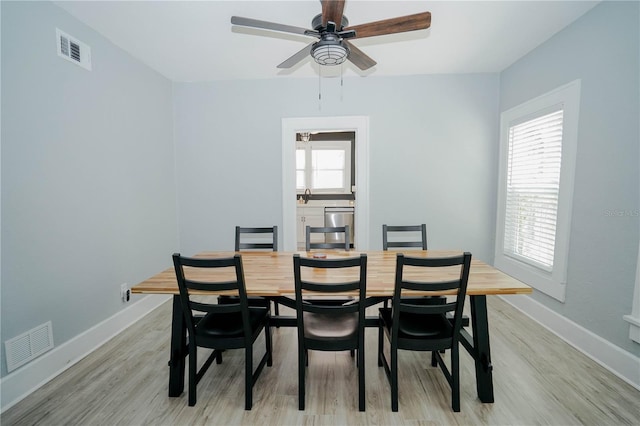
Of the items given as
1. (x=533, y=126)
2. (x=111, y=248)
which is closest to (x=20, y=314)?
(x=111, y=248)

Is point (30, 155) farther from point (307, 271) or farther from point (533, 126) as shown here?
point (533, 126)

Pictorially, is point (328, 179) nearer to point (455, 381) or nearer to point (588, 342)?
point (588, 342)

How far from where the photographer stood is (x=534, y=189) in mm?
2768

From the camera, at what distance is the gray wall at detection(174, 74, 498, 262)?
3385 mm

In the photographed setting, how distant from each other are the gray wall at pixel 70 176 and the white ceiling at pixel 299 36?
1.04 ft

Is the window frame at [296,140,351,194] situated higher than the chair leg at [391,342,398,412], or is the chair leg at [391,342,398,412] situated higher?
the window frame at [296,140,351,194]

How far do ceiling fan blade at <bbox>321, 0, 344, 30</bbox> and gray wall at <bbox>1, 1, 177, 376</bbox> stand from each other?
6.47 feet

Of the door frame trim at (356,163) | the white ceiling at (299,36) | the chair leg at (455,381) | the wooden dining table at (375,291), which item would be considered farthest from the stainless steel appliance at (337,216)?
the chair leg at (455,381)

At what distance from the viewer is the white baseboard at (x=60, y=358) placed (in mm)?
1723

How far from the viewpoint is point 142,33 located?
2.44 meters

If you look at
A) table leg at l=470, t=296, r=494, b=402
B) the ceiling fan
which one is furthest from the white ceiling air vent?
table leg at l=470, t=296, r=494, b=402

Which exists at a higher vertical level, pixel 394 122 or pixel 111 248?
pixel 394 122

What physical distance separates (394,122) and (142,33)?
8.84ft

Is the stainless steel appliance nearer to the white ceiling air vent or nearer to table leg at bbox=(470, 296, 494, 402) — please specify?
table leg at bbox=(470, 296, 494, 402)
